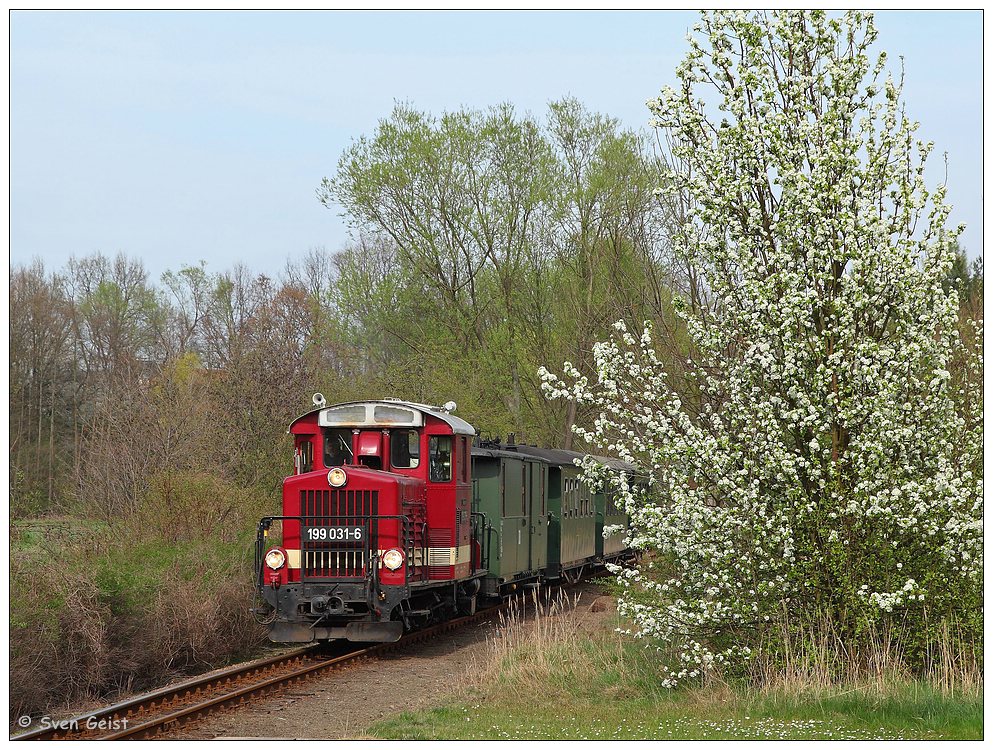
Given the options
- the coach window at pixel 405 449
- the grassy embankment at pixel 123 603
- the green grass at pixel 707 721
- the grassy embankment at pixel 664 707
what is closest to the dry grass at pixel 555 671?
the grassy embankment at pixel 664 707

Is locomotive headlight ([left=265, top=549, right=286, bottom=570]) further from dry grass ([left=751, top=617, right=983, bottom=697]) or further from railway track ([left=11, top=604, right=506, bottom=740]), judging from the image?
dry grass ([left=751, top=617, right=983, bottom=697])

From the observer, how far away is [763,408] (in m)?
10.9

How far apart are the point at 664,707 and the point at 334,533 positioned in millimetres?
5656

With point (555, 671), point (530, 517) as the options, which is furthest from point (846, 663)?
point (530, 517)

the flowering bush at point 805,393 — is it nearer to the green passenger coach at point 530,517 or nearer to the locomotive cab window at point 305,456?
the green passenger coach at point 530,517

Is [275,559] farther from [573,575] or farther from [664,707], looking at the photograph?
[573,575]

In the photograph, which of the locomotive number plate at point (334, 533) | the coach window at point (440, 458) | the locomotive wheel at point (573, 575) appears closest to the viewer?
the locomotive number plate at point (334, 533)

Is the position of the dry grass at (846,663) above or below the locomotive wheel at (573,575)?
above

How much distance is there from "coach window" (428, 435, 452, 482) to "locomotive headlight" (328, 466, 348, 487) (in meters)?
1.58

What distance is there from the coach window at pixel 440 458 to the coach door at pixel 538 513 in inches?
167

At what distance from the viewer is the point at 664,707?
1072cm

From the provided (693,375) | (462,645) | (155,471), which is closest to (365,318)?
(155,471)

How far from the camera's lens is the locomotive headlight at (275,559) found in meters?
14.8

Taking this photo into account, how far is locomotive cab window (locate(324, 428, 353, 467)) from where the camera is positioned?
1574 cm
